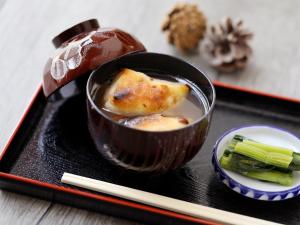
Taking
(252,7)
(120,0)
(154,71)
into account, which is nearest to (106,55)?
(154,71)

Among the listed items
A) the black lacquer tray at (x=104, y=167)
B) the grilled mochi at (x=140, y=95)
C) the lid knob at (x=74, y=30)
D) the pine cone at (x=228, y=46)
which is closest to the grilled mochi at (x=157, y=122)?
the grilled mochi at (x=140, y=95)

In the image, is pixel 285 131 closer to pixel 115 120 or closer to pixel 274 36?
pixel 115 120

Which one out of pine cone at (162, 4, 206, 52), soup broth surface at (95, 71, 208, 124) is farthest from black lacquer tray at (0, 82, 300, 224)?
pine cone at (162, 4, 206, 52)

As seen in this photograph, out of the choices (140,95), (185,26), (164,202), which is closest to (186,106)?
(140,95)

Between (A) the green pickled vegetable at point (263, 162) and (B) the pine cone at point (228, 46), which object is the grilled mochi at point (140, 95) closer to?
(A) the green pickled vegetable at point (263, 162)

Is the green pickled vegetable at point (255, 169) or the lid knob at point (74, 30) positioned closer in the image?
the green pickled vegetable at point (255, 169)
